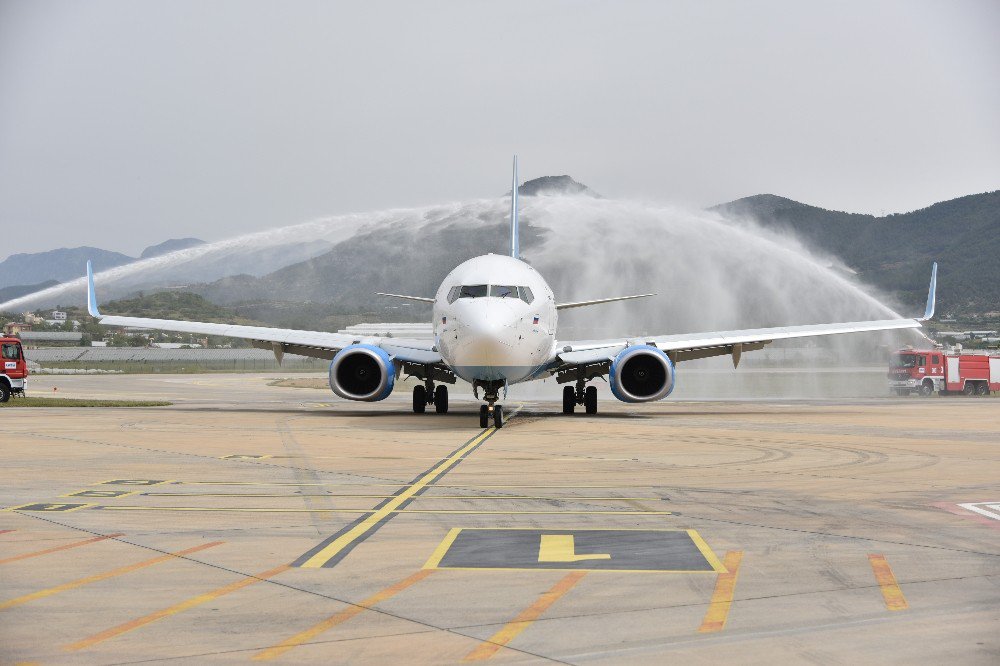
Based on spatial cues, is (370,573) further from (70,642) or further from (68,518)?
(68,518)

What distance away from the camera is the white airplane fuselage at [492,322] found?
1094 inches

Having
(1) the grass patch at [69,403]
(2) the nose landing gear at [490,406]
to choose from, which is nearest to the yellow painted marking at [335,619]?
(2) the nose landing gear at [490,406]

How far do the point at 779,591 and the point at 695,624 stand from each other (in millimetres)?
1346

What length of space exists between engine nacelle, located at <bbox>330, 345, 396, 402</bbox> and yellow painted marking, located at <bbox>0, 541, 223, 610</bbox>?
857 inches

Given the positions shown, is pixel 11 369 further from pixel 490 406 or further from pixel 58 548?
pixel 58 548

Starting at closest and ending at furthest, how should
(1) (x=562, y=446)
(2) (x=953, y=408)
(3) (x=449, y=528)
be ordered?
(3) (x=449, y=528), (1) (x=562, y=446), (2) (x=953, y=408)

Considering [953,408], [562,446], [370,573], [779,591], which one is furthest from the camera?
[953,408]

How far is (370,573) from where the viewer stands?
890 centimetres

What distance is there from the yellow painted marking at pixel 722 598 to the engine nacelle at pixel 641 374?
72.5ft

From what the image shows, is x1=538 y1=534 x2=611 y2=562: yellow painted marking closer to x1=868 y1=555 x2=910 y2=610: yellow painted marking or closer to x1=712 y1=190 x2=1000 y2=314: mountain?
x1=868 y1=555 x2=910 y2=610: yellow painted marking

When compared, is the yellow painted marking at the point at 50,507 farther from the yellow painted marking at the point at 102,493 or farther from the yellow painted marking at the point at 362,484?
the yellow painted marking at the point at 362,484

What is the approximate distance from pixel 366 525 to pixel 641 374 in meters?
22.0

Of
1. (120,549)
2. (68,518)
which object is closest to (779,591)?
(120,549)

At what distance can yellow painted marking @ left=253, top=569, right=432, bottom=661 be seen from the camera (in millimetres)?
6445
